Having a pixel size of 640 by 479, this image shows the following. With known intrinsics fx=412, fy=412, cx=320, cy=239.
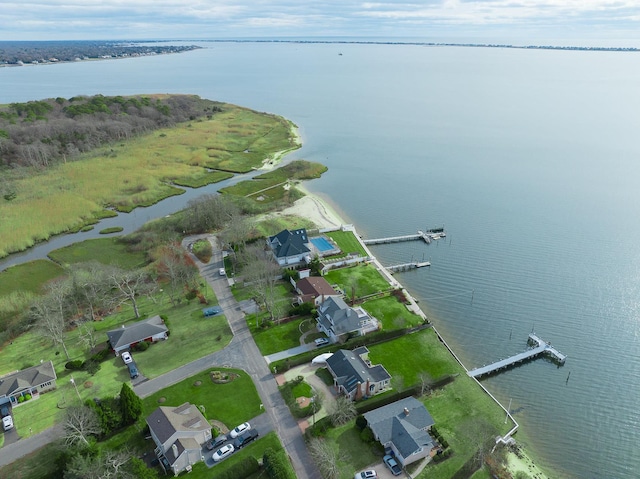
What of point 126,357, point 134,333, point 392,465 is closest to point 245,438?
point 392,465

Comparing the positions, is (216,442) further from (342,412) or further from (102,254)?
(102,254)

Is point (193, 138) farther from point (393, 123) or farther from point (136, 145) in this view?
point (393, 123)

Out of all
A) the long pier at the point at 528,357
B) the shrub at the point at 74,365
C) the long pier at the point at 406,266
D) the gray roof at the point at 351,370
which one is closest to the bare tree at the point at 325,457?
the gray roof at the point at 351,370

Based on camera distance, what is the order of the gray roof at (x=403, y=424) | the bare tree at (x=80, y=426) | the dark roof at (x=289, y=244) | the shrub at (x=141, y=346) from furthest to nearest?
the dark roof at (x=289, y=244), the shrub at (x=141, y=346), the gray roof at (x=403, y=424), the bare tree at (x=80, y=426)

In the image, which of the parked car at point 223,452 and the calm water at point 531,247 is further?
the calm water at point 531,247

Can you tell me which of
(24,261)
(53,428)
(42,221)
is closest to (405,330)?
(53,428)

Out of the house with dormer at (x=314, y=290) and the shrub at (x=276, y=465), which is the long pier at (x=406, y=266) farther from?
the shrub at (x=276, y=465)
